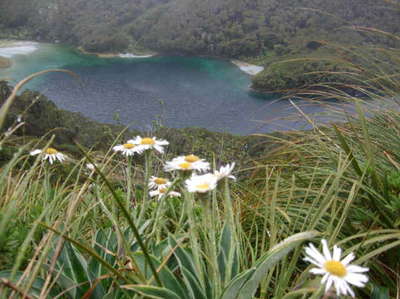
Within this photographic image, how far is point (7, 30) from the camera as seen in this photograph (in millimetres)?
60938

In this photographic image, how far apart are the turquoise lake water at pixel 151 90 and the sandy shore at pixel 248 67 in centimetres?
85

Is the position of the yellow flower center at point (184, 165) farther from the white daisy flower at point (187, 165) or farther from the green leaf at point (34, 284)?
the green leaf at point (34, 284)

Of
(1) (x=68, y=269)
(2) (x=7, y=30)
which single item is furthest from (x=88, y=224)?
(2) (x=7, y=30)

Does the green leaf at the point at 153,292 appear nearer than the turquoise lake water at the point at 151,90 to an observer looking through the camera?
Yes

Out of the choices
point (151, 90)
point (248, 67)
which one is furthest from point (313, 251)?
point (248, 67)

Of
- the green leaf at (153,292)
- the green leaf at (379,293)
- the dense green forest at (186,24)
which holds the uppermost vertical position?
the green leaf at (153,292)

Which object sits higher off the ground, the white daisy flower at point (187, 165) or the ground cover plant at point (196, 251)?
the white daisy flower at point (187, 165)

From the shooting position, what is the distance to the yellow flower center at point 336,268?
1.86ft

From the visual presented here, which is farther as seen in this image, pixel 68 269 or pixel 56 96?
pixel 56 96

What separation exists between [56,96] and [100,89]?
4.25 m

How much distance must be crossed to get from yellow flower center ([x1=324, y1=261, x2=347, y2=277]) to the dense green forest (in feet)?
155

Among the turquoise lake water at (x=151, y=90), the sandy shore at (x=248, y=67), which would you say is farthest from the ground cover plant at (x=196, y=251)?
the sandy shore at (x=248, y=67)

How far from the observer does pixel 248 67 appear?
46.6 m

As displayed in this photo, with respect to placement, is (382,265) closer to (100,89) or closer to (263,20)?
(100,89)
